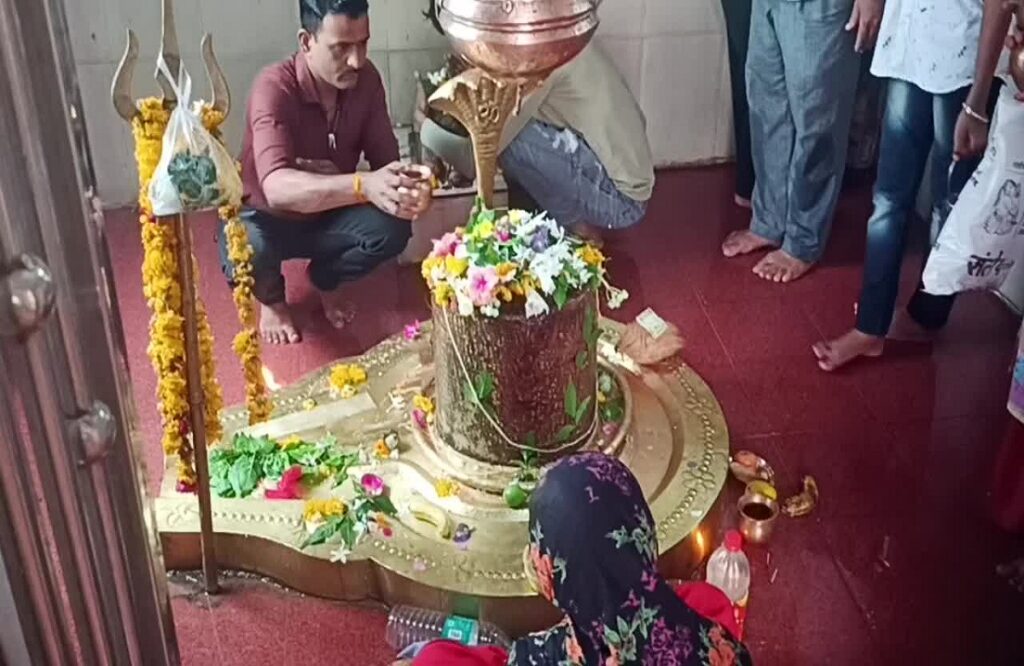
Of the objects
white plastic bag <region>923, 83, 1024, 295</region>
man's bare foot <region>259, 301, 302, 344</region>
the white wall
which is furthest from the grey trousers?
man's bare foot <region>259, 301, 302, 344</region>

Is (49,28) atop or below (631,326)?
atop

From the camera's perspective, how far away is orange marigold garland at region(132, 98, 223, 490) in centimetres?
210

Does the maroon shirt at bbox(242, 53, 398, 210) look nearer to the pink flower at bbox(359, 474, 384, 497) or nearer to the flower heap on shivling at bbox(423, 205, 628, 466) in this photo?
the flower heap on shivling at bbox(423, 205, 628, 466)

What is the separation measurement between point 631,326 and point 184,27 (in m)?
1.71

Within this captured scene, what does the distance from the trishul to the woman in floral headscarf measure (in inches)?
35.5

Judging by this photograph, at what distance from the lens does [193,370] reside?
2232 mm

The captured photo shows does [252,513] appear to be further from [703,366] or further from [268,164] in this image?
[703,366]

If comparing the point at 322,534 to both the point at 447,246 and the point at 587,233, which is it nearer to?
the point at 447,246

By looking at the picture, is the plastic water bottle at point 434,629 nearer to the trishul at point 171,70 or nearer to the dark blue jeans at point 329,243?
the trishul at point 171,70

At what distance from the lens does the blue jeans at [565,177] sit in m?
3.45

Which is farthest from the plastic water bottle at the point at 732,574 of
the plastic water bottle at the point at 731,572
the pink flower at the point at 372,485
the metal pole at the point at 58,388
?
the metal pole at the point at 58,388

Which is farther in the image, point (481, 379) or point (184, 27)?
point (184, 27)

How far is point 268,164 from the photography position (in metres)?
2.98

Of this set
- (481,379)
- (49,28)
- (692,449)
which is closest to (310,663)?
(481,379)
